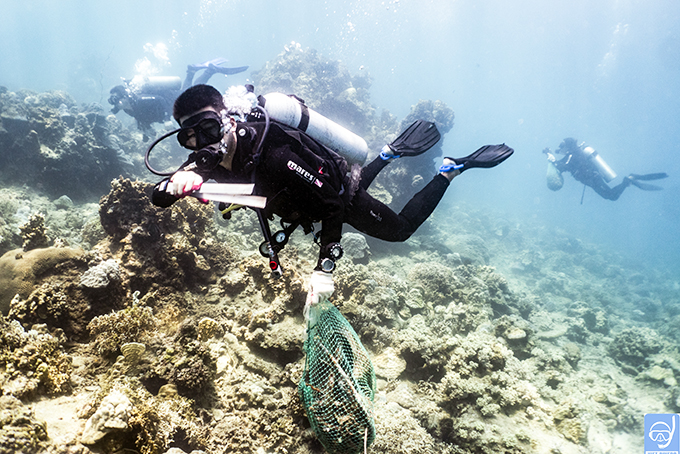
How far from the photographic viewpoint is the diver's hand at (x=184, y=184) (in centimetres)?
225

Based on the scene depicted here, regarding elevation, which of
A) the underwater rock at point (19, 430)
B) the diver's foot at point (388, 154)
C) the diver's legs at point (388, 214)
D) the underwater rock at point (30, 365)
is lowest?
the underwater rock at point (30, 365)

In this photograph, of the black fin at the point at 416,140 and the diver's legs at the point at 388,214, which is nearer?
the diver's legs at the point at 388,214

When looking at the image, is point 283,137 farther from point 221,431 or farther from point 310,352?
point 221,431

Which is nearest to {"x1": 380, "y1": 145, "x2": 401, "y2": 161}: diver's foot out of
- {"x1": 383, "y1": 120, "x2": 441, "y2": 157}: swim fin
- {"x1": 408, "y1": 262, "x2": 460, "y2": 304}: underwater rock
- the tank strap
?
{"x1": 383, "y1": 120, "x2": 441, "y2": 157}: swim fin

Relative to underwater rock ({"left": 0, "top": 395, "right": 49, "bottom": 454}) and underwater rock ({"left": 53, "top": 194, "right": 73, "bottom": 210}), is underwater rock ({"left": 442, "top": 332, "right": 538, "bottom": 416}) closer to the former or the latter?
underwater rock ({"left": 0, "top": 395, "right": 49, "bottom": 454})

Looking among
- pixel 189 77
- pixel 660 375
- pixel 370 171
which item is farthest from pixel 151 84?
pixel 660 375

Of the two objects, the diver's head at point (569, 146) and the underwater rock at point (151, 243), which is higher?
the diver's head at point (569, 146)

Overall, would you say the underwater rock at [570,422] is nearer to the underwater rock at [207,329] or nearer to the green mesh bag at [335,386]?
the green mesh bag at [335,386]

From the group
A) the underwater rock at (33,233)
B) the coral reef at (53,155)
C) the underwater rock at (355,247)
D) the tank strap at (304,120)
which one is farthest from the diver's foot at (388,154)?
the coral reef at (53,155)

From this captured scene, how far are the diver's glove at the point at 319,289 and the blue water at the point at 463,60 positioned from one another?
164 feet

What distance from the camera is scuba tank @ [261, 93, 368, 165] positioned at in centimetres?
357

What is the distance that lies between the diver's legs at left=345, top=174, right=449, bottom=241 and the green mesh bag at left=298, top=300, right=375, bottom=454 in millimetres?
1378

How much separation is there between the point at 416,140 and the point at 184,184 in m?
3.96

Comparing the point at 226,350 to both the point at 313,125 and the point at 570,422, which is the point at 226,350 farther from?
the point at 570,422
